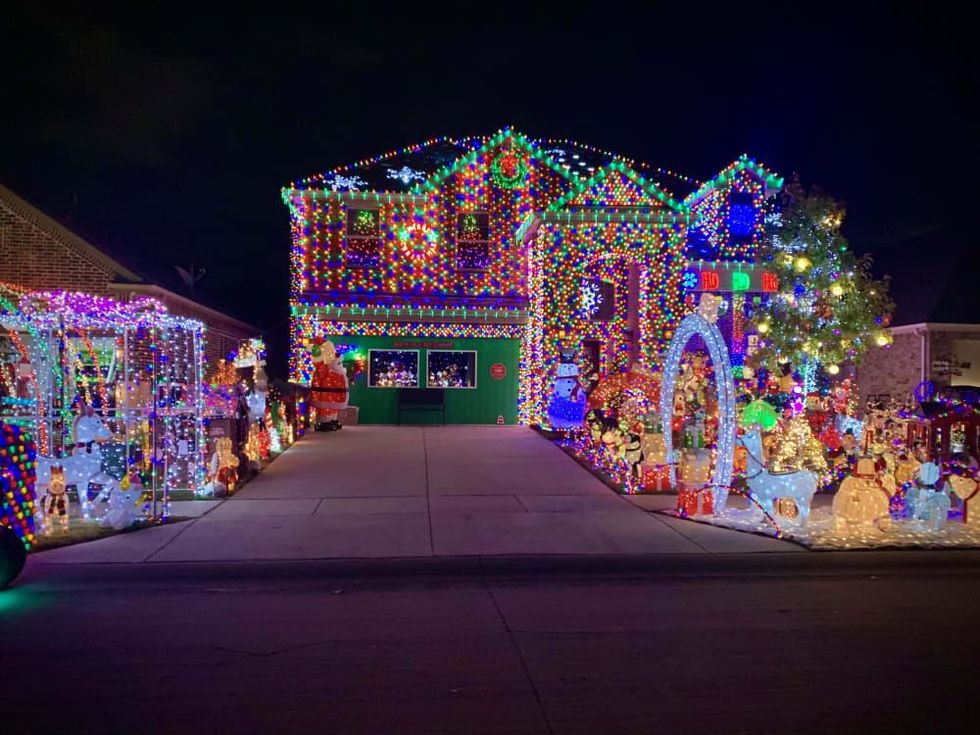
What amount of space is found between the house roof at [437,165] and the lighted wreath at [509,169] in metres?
0.44

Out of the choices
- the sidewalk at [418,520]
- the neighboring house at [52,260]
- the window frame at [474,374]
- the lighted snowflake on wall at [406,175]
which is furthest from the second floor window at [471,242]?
the neighboring house at [52,260]

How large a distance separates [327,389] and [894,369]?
1659 cm

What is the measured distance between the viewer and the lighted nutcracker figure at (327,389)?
61.7 ft

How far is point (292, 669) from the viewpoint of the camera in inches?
188

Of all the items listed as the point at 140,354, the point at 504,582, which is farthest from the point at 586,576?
the point at 140,354

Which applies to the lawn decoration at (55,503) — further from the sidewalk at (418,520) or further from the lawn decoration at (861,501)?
the lawn decoration at (861,501)

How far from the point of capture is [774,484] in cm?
920

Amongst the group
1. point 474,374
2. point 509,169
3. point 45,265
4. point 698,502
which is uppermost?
point 509,169

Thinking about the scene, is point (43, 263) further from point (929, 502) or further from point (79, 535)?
point (929, 502)

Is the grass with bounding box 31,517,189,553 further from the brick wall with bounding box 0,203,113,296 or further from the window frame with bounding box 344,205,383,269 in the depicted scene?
the window frame with bounding box 344,205,383,269

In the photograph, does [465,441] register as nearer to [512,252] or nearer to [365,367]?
[365,367]

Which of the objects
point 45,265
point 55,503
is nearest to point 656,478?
point 55,503

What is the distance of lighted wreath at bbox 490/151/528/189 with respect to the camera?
21.2 metres

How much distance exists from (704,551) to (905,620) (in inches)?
96.5
